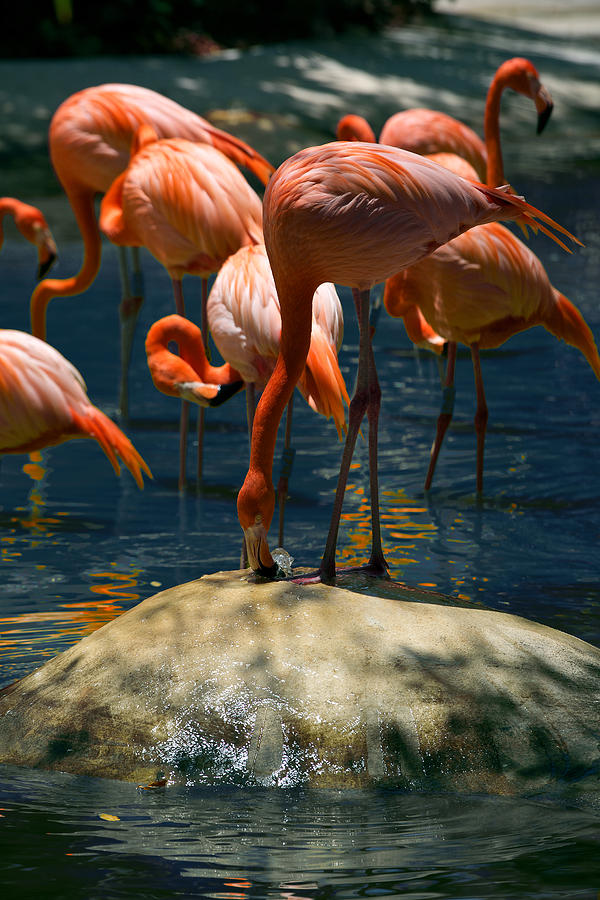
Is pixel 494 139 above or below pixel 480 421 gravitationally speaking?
above

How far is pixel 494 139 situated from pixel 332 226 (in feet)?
11.9

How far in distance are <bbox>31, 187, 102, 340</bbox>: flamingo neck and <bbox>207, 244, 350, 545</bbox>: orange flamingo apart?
6.29ft

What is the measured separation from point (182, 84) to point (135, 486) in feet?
37.8

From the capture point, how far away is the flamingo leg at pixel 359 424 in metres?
→ 3.48

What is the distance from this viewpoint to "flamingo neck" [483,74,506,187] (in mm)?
6547

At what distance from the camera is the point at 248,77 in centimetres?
1688

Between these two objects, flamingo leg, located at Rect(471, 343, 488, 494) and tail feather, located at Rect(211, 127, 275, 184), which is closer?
flamingo leg, located at Rect(471, 343, 488, 494)

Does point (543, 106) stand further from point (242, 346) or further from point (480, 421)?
point (242, 346)

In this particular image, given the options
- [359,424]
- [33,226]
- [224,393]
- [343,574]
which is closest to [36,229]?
[33,226]

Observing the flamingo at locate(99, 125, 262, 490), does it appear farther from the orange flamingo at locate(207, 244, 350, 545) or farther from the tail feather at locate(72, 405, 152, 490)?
the tail feather at locate(72, 405, 152, 490)

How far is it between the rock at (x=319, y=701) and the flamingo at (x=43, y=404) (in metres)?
1.48

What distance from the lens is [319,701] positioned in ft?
10.0

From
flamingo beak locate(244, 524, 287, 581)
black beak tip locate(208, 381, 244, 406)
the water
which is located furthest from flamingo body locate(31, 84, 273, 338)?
flamingo beak locate(244, 524, 287, 581)

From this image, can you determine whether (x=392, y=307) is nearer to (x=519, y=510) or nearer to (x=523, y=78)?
(x=519, y=510)
